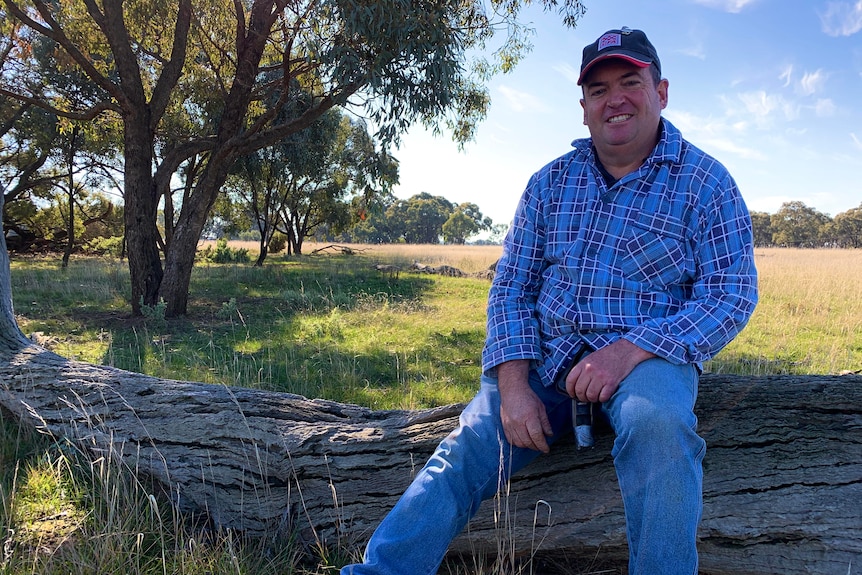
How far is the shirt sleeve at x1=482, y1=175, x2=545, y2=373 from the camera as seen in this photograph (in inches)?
85.5

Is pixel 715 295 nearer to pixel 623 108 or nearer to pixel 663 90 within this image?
pixel 623 108

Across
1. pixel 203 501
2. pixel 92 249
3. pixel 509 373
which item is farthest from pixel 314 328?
pixel 92 249

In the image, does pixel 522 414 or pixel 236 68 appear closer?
pixel 522 414

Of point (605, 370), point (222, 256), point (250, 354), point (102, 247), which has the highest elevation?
point (102, 247)

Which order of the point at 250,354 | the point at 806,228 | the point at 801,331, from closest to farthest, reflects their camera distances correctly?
1. the point at 250,354
2. the point at 801,331
3. the point at 806,228


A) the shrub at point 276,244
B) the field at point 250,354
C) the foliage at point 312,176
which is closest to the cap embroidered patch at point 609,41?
the field at point 250,354

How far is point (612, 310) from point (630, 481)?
664 millimetres

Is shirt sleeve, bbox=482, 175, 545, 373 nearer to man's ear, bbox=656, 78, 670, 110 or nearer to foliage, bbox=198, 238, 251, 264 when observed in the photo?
man's ear, bbox=656, 78, 670, 110

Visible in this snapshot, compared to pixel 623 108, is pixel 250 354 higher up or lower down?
lower down

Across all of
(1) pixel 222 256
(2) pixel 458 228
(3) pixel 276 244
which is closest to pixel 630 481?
(1) pixel 222 256

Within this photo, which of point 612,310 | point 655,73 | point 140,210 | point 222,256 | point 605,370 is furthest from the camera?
point 222,256

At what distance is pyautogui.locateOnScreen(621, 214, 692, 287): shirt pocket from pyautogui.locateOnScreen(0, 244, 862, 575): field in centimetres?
145

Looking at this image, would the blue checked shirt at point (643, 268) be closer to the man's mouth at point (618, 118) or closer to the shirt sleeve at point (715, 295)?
the shirt sleeve at point (715, 295)

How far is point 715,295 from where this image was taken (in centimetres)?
193
